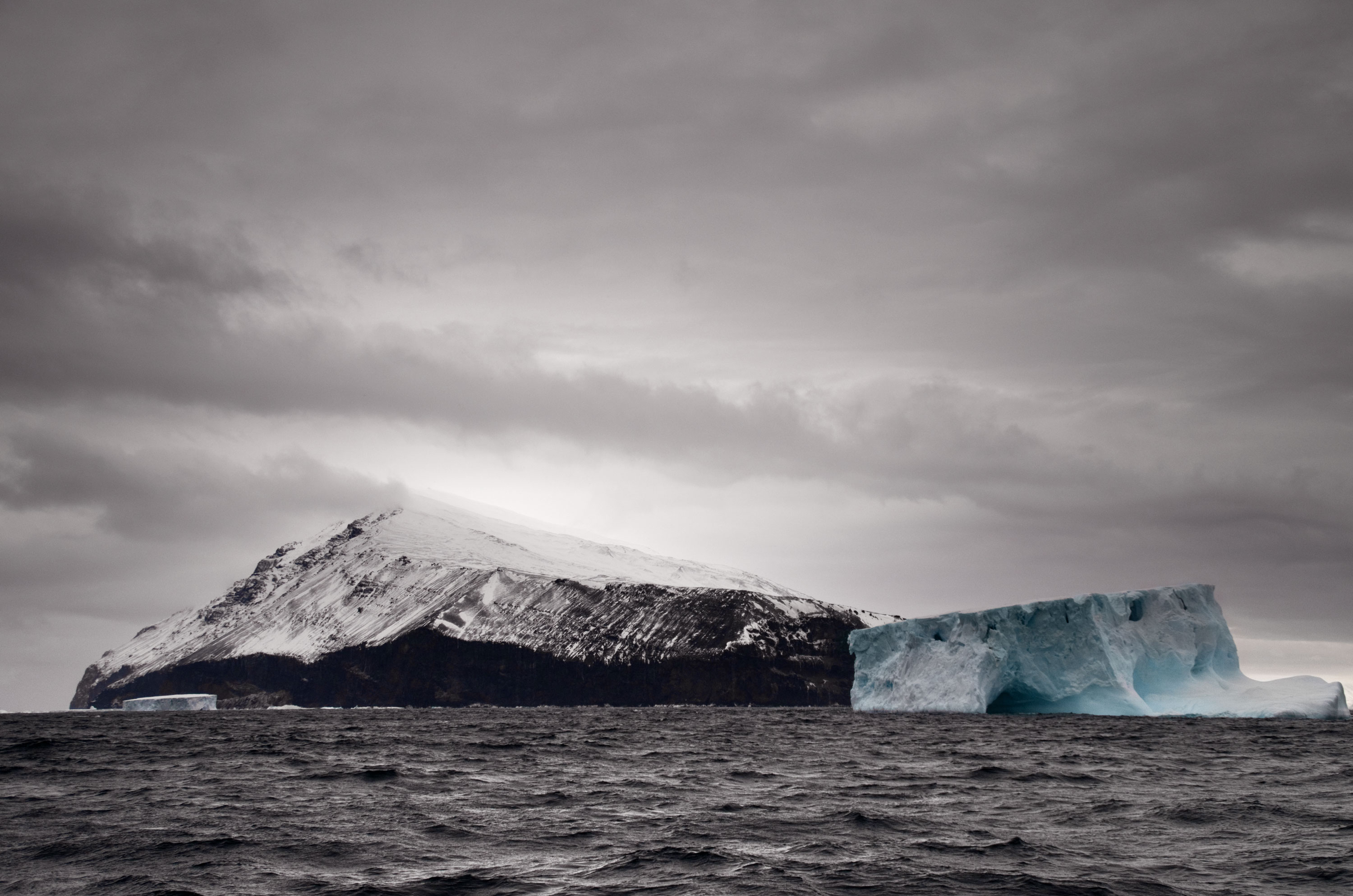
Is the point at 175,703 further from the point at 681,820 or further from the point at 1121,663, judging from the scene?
the point at 681,820

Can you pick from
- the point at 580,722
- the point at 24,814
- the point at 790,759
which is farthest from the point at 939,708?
the point at 24,814

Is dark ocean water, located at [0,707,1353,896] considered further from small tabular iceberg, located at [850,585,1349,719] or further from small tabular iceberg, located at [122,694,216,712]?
small tabular iceberg, located at [122,694,216,712]

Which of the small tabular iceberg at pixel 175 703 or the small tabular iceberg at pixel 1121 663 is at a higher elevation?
the small tabular iceberg at pixel 1121 663

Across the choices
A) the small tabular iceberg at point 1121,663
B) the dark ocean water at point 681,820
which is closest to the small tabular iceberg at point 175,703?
the small tabular iceberg at point 1121,663

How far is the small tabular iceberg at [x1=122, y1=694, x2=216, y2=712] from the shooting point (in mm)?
162250

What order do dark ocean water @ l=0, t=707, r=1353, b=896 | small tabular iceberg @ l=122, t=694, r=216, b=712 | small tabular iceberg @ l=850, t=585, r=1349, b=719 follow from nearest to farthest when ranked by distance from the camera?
dark ocean water @ l=0, t=707, r=1353, b=896, small tabular iceberg @ l=850, t=585, r=1349, b=719, small tabular iceberg @ l=122, t=694, r=216, b=712

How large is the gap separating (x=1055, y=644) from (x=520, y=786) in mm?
56935

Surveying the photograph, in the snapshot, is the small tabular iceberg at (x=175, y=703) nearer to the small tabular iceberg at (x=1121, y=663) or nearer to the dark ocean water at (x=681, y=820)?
the small tabular iceberg at (x=1121, y=663)

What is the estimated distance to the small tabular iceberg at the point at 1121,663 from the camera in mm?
72312

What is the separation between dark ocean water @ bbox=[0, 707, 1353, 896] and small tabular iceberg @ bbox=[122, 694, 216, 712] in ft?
431

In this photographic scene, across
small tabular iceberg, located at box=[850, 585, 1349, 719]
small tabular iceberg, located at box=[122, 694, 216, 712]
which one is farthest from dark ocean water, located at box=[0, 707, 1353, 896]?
small tabular iceberg, located at box=[122, 694, 216, 712]

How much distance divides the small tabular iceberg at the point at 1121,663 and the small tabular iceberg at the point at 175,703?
5033 inches

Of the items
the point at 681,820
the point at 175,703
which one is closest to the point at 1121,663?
the point at 681,820

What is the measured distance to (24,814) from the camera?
69.8ft
